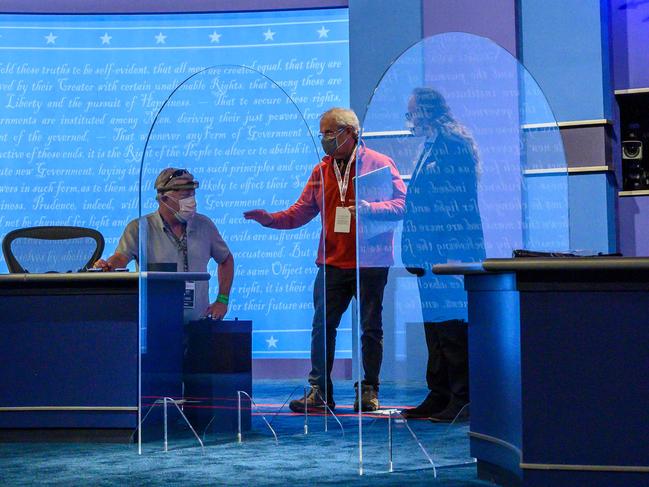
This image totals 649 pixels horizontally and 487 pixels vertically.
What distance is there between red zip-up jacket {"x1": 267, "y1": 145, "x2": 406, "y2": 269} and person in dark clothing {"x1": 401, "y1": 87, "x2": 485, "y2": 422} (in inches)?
2.6

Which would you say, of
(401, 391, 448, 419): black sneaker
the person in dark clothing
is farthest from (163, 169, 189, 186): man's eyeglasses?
(401, 391, 448, 419): black sneaker

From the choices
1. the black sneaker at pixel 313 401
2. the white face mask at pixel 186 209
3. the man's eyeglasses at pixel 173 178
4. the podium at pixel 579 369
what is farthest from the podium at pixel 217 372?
the podium at pixel 579 369

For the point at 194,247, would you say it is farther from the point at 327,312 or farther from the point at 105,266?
the point at 327,312

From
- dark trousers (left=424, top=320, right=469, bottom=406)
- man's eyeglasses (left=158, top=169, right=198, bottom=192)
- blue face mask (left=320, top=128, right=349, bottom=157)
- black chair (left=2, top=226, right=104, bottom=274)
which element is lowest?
dark trousers (left=424, top=320, right=469, bottom=406)

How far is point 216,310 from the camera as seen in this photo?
4152 mm

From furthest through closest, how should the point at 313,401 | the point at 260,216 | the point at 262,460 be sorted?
the point at 313,401 < the point at 260,216 < the point at 262,460

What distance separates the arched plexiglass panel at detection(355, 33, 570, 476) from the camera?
341 centimetres

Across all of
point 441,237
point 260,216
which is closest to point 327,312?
point 260,216

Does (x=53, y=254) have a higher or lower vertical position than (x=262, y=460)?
higher

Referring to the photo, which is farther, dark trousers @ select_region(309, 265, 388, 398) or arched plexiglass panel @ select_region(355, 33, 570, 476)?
dark trousers @ select_region(309, 265, 388, 398)

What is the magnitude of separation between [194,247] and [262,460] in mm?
988

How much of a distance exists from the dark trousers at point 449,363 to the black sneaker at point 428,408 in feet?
0.04

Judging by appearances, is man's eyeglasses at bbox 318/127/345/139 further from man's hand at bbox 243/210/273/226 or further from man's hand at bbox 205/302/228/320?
man's hand at bbox 205/302/228/320

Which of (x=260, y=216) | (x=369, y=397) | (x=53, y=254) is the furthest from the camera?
(x=53, y=254)
